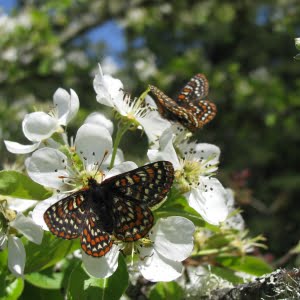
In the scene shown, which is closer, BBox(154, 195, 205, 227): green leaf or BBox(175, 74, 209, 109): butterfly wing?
BBox(154, 195, 205, 227): green leaf

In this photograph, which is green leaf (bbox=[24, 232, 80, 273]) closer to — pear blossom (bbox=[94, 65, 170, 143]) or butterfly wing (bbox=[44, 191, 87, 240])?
butterfly wing (bbox=[44, 191, 87, 240])

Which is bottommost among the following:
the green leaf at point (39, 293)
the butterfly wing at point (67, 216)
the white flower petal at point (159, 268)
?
the green leaf at point (39, 293)

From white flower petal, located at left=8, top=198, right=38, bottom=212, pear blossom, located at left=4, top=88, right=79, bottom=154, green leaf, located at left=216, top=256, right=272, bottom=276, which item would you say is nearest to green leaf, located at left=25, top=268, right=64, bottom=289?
white flower petal, located at left=8, top=198, right=38, bottom=212

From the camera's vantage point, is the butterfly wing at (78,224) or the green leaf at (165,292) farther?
the green leaf at (165,292)

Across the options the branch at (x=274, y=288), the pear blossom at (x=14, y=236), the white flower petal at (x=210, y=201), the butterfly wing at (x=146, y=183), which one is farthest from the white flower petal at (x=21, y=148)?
the branch at (x=274, y=288)

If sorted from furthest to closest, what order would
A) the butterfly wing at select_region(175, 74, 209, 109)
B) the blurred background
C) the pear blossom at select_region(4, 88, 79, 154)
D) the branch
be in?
the blurred background → the butterfly wing at select_region(175, 74, 209, 109) → the pear blossom at select_region(4, 88, 79, 154) → the branch

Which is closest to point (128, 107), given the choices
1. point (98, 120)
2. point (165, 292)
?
point (98, 120)

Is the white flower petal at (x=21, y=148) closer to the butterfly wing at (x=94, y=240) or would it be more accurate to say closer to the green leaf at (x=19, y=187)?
the green leaf at (x=19, y=187)

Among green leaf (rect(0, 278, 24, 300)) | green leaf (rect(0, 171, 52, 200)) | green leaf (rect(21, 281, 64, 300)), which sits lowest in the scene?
green leaf (rect(21, 281, 64, 300))
